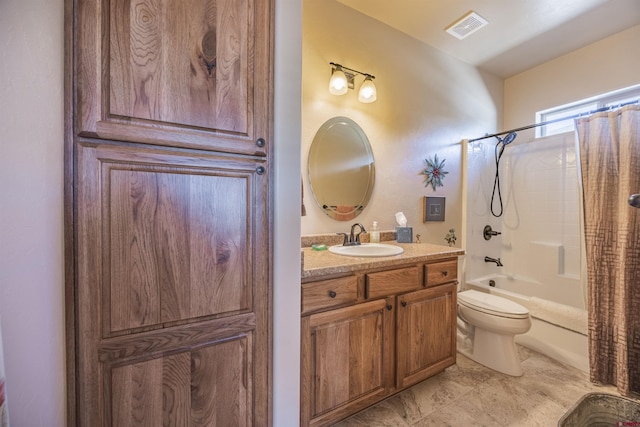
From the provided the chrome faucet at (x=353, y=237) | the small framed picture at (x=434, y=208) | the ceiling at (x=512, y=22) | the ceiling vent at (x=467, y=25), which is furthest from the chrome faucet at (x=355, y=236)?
the ceiling vent at (x=467, y=25)

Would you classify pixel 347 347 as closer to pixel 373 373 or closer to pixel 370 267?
pixel 373 373

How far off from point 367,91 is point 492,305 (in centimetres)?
180

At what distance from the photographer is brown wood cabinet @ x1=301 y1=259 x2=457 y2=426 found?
1211 millimetres

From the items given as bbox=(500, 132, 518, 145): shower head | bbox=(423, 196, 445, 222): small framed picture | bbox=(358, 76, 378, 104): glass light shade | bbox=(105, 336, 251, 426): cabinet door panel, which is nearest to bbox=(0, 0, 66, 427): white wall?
bbox=(105, 336, 251, 426): cabinet door panel

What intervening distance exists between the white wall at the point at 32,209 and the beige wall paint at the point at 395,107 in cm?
124

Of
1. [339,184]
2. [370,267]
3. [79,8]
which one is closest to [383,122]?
[339,184]

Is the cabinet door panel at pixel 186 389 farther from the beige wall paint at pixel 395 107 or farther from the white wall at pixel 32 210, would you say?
the beige wall paint at pixel 395 107

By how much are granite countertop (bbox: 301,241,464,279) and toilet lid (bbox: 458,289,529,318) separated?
50 centimetres

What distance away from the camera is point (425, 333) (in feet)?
5.16

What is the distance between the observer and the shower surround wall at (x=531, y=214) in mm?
2402

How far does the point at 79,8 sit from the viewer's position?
0.70 metres

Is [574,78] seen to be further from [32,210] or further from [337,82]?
[32,210]

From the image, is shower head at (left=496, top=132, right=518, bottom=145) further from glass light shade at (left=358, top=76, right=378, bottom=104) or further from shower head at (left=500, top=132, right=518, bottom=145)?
glass light shade at (left=358, top=76, right=378, bottom=104)

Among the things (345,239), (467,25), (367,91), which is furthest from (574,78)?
(345,239)
